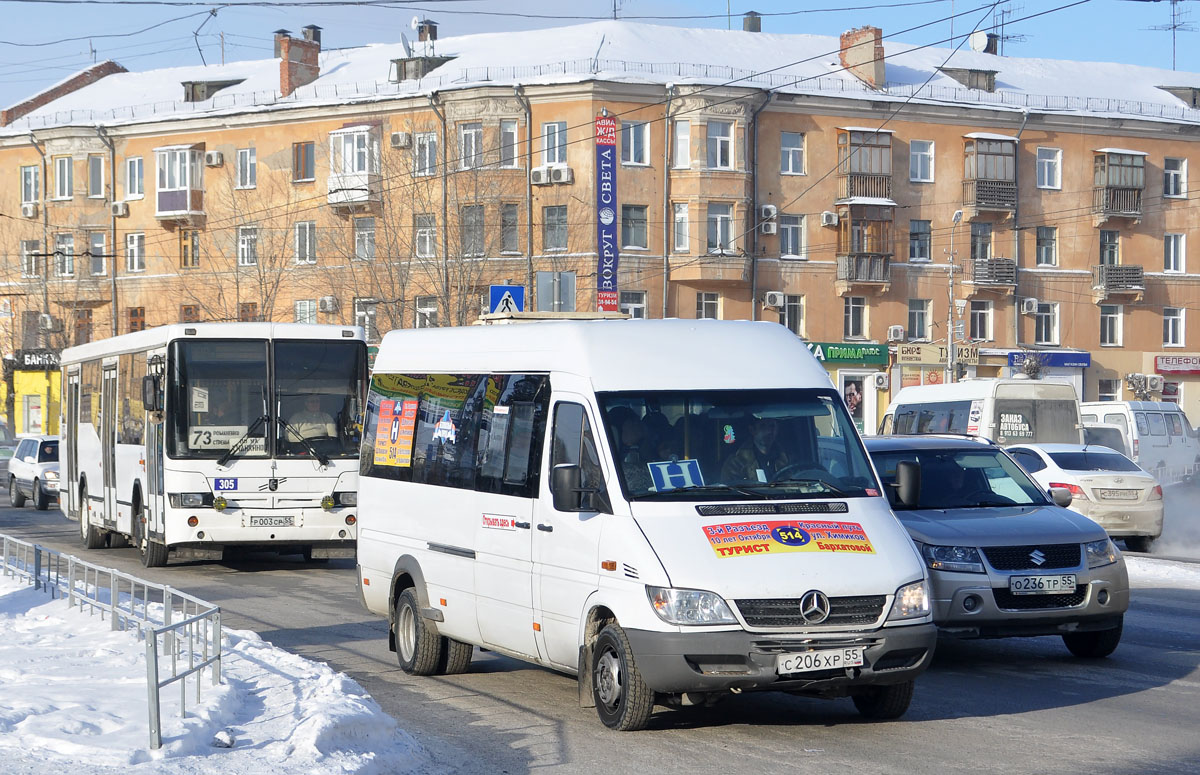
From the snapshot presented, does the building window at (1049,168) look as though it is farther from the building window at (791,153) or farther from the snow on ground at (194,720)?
the snow on ground at (194,720)

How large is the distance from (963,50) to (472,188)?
974 inches

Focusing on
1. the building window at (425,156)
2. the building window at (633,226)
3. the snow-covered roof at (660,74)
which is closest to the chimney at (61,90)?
the snow-covered roof at (660,74)

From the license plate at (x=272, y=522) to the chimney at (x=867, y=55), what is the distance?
42.6 m

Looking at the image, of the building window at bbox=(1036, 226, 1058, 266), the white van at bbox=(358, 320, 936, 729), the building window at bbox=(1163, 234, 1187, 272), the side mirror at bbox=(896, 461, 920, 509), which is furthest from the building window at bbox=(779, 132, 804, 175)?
the side mirror at bbox=(896, 461, 920, 509)

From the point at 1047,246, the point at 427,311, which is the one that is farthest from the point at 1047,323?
the point at 427,311

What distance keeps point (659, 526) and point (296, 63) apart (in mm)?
55758

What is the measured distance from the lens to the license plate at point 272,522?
1836cm

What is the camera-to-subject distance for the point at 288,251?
57906 millimetres

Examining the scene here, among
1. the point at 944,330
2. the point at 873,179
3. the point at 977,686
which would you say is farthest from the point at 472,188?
the point at 977,686

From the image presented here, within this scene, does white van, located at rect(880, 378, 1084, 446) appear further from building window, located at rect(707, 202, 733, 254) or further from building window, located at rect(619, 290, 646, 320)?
building window, located at rect(707, 202, 733, 254)

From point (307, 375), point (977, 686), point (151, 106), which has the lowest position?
point (977, 686)

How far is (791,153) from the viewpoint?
5503cm

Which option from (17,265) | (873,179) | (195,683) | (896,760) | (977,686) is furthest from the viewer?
(17,265)

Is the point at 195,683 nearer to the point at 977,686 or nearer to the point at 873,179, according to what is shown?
the point at 977,686
